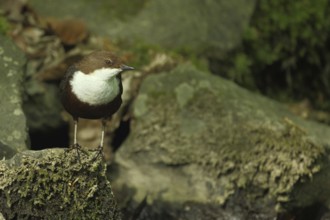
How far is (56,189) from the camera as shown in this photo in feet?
11.8

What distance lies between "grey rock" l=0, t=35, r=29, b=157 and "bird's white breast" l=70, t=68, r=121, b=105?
0.43 metres

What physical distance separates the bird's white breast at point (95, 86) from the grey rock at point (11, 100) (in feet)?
1.42

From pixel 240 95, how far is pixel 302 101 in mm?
2177

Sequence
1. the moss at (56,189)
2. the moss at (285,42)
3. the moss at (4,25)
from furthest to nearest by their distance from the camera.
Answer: the moss at (285,42) < the moss at (4,25) < the moss at (56,189)

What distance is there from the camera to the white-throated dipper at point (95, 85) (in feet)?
14.2

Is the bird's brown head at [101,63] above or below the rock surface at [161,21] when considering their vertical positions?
above

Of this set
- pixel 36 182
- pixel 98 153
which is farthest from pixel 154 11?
pixel 36 182

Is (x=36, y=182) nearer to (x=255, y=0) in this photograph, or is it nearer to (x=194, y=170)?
(x=194, y=170)

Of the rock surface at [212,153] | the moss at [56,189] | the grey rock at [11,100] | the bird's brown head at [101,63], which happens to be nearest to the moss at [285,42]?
the rock surface at [212,153]

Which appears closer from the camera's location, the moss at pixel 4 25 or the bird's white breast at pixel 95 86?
the bird's white breast at pixel 95 86

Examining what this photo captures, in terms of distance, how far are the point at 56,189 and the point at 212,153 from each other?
1827mm

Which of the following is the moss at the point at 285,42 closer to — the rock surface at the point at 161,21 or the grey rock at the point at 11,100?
the rock surface at the point at 161,21

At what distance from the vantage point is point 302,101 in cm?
758

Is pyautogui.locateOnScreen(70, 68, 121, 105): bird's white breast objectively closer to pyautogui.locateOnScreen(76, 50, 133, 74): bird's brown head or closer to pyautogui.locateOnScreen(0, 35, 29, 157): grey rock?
pyautogui.locateOnScreen(76, 50, 133, 74): bird's brown head
